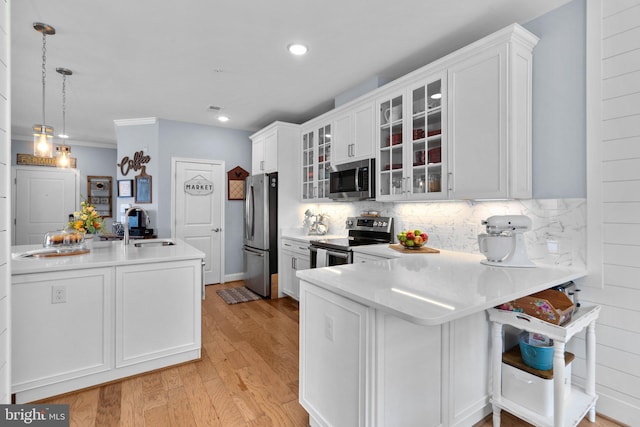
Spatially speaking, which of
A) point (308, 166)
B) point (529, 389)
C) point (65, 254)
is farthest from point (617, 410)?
point (65, 254)

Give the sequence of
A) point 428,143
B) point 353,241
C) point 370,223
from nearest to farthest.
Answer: point 428,143 < point 353,241 < point 370,223

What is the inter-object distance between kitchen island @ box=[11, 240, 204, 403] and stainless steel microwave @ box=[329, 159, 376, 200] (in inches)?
67.4

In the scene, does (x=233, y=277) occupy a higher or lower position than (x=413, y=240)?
lower

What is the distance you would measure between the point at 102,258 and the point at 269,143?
2830mm

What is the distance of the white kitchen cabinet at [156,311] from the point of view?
2.33 m

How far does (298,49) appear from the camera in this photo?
277 cm

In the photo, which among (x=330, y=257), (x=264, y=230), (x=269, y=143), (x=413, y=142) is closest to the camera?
(x=413, y=142)

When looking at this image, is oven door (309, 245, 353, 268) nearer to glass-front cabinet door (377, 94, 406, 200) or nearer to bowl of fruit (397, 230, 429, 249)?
bowl of fruit (397, 230, 429, 249)

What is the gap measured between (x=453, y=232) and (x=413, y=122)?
1.05 m

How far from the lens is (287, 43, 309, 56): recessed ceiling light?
2.71m

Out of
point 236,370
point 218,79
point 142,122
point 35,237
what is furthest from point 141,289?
point 35,237

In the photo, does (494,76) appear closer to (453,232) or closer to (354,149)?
(453,232)

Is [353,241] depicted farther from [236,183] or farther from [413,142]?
[236,183]

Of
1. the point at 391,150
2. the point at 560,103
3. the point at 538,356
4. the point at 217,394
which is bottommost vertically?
the point at 217,394
